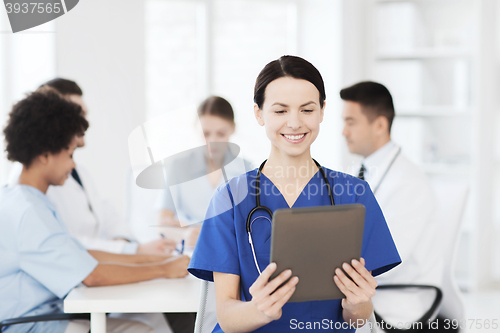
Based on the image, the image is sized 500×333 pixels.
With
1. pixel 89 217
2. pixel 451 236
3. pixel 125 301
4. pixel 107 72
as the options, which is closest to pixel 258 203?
pixel 125 301

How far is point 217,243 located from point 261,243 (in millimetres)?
98

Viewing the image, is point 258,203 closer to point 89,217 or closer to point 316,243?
point 316,243

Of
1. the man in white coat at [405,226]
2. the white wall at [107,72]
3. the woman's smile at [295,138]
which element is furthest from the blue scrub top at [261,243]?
the white wall at [107,72]

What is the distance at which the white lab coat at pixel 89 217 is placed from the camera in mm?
1640

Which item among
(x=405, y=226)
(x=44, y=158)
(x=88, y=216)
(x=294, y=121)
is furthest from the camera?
(x=88, y=216)

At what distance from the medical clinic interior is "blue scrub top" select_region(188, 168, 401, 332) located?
17mm

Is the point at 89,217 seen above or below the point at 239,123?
below

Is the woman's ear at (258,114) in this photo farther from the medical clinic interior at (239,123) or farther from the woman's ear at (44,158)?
the woman's ear at (44,158)

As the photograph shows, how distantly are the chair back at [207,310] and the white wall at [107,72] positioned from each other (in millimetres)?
1186

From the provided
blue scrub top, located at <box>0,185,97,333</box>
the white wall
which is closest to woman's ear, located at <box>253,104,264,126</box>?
blue scrub top, located at <box>0,185,97,333</box>

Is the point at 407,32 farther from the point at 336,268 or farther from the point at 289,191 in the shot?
the point at 336,268

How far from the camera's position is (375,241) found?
1.04 meters

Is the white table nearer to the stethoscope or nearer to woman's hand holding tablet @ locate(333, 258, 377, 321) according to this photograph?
the stethoscope

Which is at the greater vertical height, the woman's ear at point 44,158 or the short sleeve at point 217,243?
the woman's ear at point 44,158
